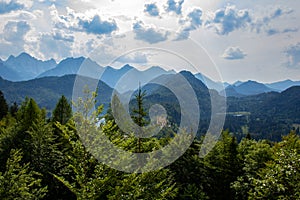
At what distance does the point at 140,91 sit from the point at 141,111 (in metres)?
1.53

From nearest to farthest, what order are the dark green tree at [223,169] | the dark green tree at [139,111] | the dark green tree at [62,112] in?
the dark green tree at [139,111], the dark green tree at [223,169], the dark green tree at [62,112]

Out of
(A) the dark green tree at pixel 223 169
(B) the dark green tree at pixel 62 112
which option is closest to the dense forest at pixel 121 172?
(A) the dark green tree at pixel 223 169

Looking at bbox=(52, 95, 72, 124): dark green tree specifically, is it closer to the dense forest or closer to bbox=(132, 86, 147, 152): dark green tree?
the dense forest

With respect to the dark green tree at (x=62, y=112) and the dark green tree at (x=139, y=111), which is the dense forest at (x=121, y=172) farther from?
the dark green tree at (x=62, y=112)

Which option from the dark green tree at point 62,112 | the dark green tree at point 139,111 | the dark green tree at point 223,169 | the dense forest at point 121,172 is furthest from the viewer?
the dark green tree at point 62,112

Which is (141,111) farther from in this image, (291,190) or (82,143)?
(291,190)

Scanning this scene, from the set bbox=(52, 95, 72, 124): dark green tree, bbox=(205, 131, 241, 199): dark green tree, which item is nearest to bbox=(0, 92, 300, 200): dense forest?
bbox=(205, 131, 241, 199): dark green tree

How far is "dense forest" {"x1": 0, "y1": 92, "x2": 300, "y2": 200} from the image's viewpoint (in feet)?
52.9

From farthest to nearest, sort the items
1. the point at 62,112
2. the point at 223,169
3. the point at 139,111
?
the point at 62,112 < the point at 223,169 < the point at 139,111

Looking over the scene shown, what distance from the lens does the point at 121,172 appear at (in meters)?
18.0

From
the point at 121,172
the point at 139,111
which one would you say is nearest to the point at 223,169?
the point at 139,111

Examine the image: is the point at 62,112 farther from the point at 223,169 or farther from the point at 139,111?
the point at 139,111

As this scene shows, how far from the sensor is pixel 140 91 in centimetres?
2328

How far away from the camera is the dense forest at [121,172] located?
16.1 m
